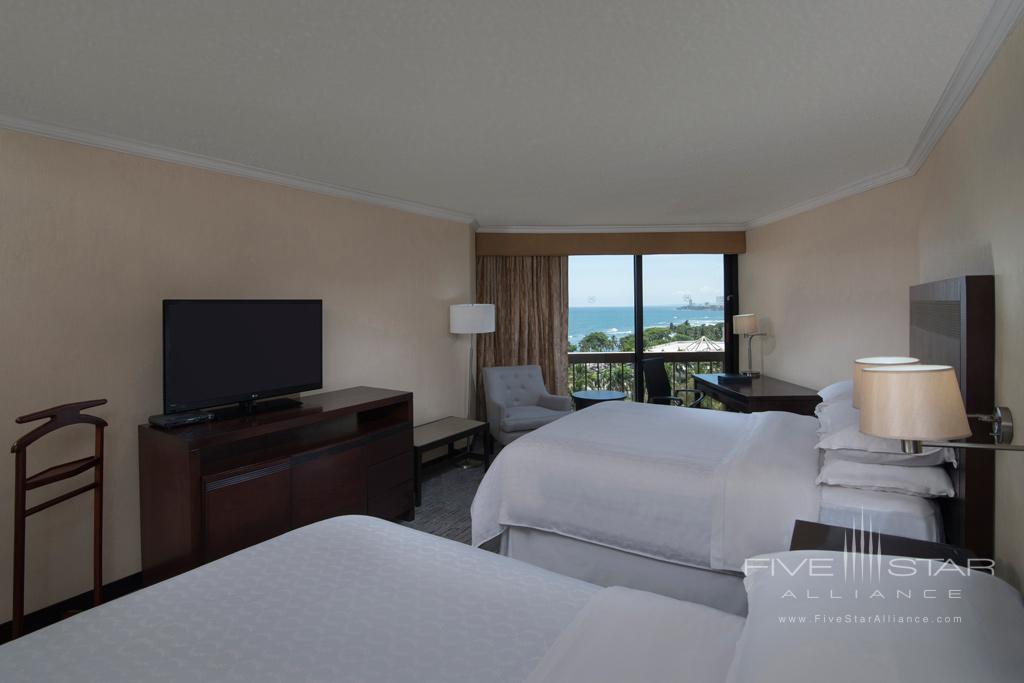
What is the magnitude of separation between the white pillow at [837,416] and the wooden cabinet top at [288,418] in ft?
8.45

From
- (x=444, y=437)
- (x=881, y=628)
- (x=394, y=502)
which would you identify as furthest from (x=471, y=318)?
(x=881, y=628)

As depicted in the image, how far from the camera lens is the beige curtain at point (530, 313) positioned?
5.87 meters

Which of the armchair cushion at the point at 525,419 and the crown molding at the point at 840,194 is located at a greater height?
the crown molding at the point at 840,194

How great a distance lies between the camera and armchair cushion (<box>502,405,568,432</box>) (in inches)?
187

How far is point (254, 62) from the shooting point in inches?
78.5

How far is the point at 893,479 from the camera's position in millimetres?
2074

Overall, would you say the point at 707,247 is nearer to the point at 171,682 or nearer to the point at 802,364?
the point at 802,364

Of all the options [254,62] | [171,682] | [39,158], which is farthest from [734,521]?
[39,158]

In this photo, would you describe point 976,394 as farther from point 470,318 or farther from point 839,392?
point 470,318

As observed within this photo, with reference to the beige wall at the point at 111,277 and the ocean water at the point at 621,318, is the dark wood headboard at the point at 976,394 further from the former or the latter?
the ocean water at the point at 621,318

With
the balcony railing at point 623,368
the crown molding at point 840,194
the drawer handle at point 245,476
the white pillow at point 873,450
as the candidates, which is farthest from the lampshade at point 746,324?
the drawer handle at point 245,476

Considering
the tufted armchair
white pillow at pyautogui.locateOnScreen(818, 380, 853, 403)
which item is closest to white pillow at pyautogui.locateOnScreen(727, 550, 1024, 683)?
white pillow at pyautogui.locateOnScreen(818, 380, 853, 403)

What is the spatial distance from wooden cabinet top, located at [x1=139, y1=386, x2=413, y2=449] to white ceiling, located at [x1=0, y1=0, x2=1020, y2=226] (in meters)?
1.53

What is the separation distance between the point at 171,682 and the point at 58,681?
9.1 inches
